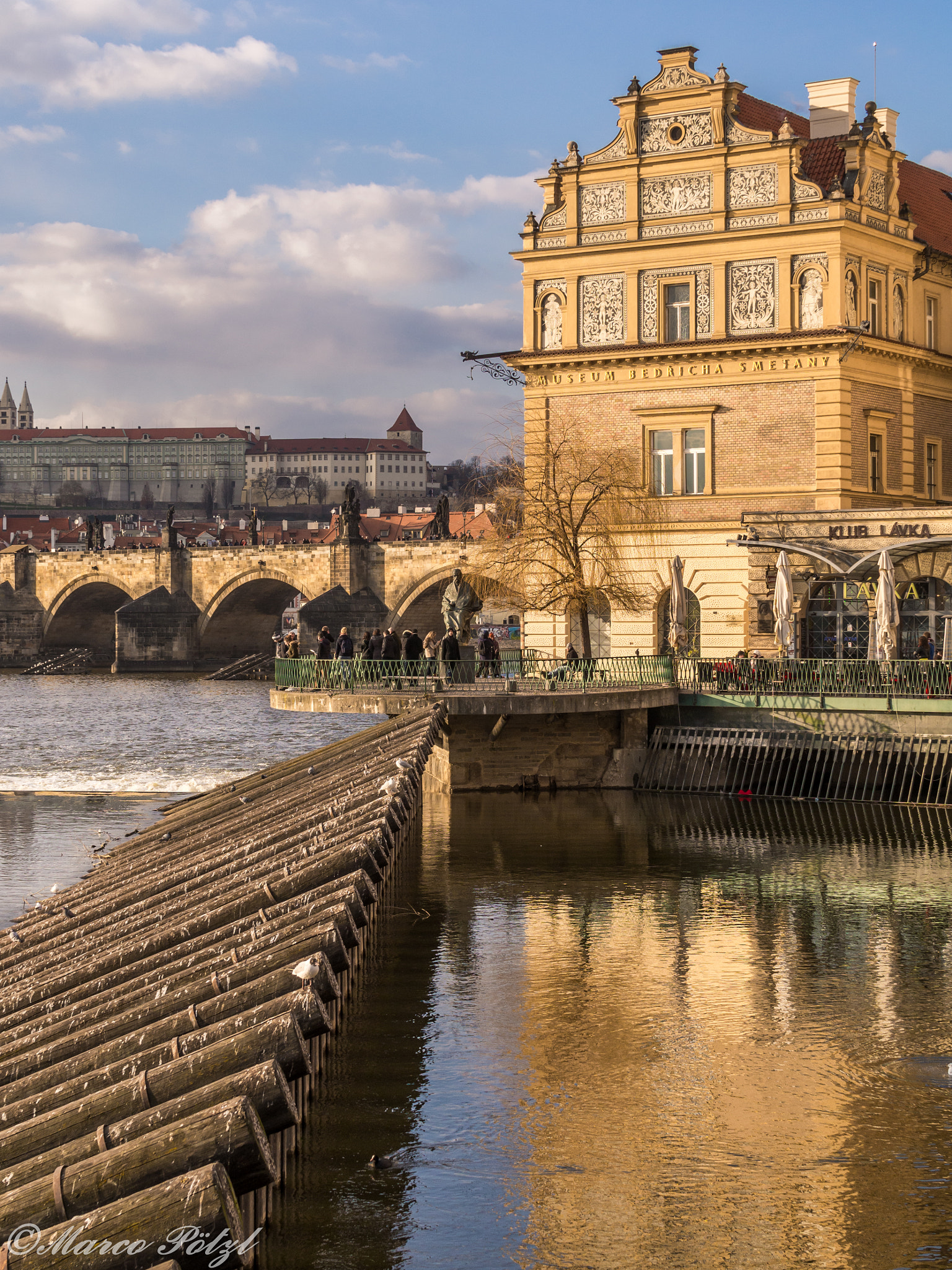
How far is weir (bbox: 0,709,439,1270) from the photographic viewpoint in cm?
745

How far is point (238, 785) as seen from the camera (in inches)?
1106

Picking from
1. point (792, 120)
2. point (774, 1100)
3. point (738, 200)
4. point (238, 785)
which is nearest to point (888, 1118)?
point (774, 1100)

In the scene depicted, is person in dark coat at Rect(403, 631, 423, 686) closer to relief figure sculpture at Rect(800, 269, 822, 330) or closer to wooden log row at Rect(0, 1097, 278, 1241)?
relief figure sculpture at Rect(800, 269, 822, 330)

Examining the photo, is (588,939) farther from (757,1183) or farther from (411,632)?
(411,632)

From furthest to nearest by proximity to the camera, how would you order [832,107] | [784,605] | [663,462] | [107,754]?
[107,754], [832,107], [663,462], [784,605]

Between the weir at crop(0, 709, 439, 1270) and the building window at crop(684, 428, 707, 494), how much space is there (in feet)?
62.4

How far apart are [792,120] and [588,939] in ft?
90.6

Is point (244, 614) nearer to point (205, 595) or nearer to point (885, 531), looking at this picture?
point (205, 595)

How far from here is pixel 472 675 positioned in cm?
2933

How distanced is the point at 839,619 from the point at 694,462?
5.83 metres

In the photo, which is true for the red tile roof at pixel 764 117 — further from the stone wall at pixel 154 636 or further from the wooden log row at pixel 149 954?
the stone wall at pixel 154 636

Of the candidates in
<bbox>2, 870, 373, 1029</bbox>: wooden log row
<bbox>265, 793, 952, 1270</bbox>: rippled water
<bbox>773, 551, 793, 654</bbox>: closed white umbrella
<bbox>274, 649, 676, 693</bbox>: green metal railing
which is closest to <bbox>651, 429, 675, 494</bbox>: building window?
<bbox>773, 551, 793, 654</bbox>: closed white umbrella

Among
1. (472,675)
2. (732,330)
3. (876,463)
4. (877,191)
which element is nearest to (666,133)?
(732,330)

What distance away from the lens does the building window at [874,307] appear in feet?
119
